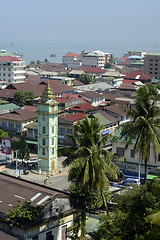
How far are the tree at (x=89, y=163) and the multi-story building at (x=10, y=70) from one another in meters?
111

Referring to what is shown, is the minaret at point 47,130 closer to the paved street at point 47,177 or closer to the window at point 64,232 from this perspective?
the paved street at point 47,177

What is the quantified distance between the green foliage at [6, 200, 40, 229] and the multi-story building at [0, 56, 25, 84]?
114 m

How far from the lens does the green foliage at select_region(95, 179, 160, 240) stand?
20.5m

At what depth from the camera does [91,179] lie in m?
24.1

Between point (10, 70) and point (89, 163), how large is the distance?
114m

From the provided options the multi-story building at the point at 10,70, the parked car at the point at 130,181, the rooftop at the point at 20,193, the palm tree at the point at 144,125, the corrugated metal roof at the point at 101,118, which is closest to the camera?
the rooftop at the point at 20,193

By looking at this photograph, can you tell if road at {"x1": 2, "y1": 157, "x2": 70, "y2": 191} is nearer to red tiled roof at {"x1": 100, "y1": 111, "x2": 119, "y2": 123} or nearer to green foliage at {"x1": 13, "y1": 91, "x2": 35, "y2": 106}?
red tiled roof at {"x1": 100, "y1": 111, "x2": 119, "y2": 123}

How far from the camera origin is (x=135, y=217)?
2105 cm

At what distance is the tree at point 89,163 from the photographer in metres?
24.0

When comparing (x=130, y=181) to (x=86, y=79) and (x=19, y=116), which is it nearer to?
(x=19, y=116)

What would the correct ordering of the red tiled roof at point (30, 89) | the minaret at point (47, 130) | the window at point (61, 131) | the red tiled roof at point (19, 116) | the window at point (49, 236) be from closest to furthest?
the window at point (49, 236)
the minaret at point (47, 130)
the window at point (61, 131)
the red tiled roof at point (19, 116)
the red tiled roof at point (30, 89)

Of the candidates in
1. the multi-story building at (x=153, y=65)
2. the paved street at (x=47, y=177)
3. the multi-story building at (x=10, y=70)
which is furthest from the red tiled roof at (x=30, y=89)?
the multi-story building at (x=153, y=65)

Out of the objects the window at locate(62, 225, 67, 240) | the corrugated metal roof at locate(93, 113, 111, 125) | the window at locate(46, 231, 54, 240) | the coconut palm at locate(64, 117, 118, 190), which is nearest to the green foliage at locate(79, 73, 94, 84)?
the corrugated metal roof at locate(93, 113, 111, 125)

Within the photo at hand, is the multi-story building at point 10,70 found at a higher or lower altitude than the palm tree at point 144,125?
lower
